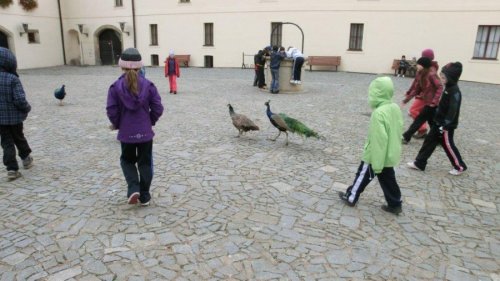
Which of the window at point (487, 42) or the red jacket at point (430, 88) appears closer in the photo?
the red jacket at point (430, 88)

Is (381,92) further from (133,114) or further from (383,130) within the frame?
(133,114)

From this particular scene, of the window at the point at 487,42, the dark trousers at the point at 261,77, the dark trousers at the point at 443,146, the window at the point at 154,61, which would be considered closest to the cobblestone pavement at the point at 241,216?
the dark trousers at the point at 443,146

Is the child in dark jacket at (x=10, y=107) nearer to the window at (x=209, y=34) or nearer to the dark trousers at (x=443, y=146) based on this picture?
the dark trousers at (x=443, y=146)

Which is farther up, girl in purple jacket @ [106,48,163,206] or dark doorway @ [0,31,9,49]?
dark doorway @ [0,31,9,49]

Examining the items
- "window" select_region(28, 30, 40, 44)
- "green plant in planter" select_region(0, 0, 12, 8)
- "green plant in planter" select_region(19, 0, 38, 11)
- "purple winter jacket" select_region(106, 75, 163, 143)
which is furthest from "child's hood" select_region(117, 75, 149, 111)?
"window" select_region(28, 30, 40, 44)

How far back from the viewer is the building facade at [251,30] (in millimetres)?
21906

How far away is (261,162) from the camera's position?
6430 mm

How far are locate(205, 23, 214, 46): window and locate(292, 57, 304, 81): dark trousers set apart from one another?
15.4m

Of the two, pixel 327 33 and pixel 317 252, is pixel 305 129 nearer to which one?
pixel 317 252

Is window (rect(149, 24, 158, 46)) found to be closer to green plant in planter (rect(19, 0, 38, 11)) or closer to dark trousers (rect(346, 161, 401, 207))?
green plant in planter (rect(19, 0, 38, 11))

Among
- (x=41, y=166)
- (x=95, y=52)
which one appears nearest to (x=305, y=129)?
(x=41, y=166)

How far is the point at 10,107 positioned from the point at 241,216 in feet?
11.7

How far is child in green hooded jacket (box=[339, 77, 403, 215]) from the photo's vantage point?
423 centimetres

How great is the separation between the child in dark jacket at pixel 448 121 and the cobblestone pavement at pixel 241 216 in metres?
0.28
